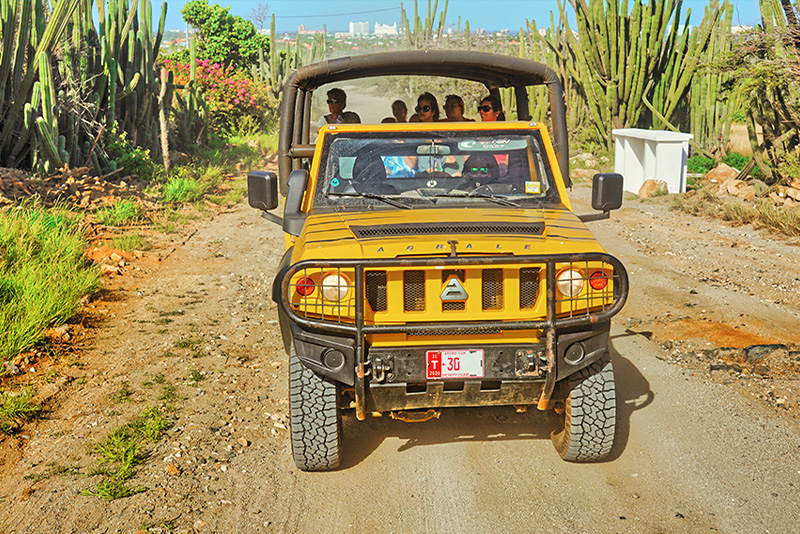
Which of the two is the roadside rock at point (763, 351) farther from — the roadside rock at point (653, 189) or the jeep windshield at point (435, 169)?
the roadside rock at point (653, 189)

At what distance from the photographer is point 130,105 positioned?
48.7 ft

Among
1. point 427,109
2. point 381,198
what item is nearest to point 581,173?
point 427,109

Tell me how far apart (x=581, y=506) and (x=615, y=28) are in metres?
16.1

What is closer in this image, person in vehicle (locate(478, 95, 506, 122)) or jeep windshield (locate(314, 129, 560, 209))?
jeep windshield (locate(314, 129, 560, 209))

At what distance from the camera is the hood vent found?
3.94 meters

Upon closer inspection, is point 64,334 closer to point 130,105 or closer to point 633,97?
point 130,105

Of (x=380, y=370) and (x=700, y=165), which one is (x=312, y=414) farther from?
(x=700, y=165)

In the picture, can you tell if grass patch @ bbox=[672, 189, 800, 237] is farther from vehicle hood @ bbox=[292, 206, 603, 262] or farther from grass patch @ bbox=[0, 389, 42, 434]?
grass patch @ bbox=[0, 389, 42, 434]

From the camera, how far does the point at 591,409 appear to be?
4.02 m

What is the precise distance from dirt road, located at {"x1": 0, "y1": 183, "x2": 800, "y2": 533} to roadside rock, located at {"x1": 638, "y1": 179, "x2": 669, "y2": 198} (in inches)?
312

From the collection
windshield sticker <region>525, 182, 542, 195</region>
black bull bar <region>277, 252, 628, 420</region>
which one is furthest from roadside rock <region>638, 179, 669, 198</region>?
black bull bar <region>277, 252, 628, 420</region>

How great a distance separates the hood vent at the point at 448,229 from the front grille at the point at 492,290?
0.24 metres

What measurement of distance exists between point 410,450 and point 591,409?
1.05 m

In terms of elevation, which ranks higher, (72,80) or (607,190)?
(72,80)
